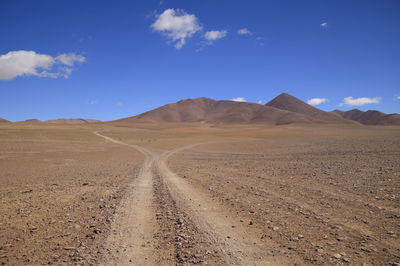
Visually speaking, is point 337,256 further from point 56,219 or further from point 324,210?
point 56,219

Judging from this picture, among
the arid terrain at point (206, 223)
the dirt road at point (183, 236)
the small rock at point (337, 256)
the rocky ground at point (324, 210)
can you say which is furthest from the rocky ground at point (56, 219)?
the small rock at point (337, 256)

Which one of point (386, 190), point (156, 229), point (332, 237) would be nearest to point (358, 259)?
point (332, 237)

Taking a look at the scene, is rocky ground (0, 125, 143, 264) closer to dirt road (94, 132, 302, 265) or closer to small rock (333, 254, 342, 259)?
dirt road (94, 132, 302, 265)

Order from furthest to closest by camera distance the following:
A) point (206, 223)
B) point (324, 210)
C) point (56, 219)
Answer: point (324, 210) → point (56, 219) → point (206, 223)

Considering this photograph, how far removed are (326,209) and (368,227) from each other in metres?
1.34

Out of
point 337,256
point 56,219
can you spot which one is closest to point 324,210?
point 337,256

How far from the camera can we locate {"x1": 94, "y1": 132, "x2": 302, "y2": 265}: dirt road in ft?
14.6

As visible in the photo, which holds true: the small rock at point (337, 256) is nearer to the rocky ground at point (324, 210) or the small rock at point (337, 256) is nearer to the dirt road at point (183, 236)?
the rocky ground at point (324, 210)

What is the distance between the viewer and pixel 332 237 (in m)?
5.13

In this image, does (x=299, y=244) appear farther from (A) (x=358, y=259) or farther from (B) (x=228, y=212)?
(B) (x=228, y=212)

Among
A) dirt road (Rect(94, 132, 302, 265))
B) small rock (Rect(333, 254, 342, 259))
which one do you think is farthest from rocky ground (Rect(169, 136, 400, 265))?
dirt road (Rect(94, 132, 302, 265))

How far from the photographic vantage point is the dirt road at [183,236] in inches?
175

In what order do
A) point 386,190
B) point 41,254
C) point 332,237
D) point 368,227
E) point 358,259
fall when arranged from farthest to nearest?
point 386,190, point 368,227, point 332,237, point 41,254, point 358,259

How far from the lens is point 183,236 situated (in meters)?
5.29
